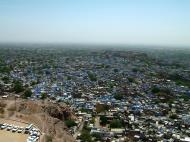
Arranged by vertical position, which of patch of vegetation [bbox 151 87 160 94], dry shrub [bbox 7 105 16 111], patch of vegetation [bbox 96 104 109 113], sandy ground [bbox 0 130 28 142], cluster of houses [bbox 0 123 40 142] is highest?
dry shrub [bbox 7 105 16 111]

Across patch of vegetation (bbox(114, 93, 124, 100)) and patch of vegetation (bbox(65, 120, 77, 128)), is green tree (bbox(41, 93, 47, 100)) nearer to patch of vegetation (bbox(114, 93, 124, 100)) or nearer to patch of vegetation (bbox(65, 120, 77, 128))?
patch of vegetation (bbox(114, 93, 124, 100))

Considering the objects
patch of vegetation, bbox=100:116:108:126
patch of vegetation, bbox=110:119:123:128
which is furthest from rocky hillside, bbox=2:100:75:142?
patch of vegetation, bbox=110:119:123:128

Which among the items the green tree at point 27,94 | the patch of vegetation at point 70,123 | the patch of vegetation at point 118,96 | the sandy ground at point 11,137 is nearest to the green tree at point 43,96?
the green tree at point 27,94

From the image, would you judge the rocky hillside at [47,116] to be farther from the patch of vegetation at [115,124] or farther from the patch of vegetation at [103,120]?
the patch of vegetation at [115,124]

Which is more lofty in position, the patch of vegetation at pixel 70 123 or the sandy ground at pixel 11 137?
the sandy ground at pixel 11 137

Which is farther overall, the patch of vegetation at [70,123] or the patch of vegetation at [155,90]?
the patch of vegetation at [155,90]

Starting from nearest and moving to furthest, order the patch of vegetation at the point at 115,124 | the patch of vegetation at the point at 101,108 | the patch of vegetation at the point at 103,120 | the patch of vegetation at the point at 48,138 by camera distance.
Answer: the patch of vegetation at the point at 48,138 < the patch of vegetation at the point at 115,124 < the patch of vegetation at the point at 103,120 < the patch of vegetation at the point at 101,108

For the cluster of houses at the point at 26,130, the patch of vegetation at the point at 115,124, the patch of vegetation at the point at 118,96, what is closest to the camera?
the cluster of houses at the point at 26,130

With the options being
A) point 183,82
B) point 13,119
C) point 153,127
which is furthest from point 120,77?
point 13,119
